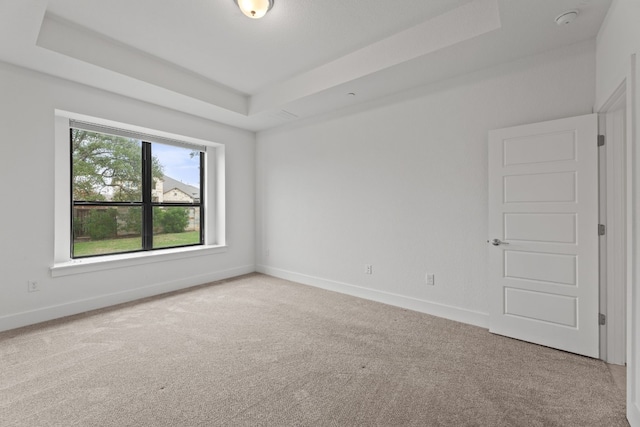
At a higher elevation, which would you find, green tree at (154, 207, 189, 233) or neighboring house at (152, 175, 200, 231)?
neighboring house at (152, 175, 200, 231)

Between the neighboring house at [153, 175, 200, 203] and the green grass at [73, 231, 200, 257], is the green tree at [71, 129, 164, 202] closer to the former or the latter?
the neighboring house at [153, 175, 200, 203]

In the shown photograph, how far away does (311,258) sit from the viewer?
15.3 feet

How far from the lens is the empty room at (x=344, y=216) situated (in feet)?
6.36

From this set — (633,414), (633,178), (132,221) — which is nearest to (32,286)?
(132,221)

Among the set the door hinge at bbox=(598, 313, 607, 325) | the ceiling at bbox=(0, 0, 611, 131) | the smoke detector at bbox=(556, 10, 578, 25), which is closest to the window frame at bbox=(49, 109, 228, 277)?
the ceiling at bbox=(0, 0, 611, 131)

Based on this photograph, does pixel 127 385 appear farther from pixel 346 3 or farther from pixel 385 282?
pixel 346 3

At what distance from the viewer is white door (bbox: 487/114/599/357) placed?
2.42 metres

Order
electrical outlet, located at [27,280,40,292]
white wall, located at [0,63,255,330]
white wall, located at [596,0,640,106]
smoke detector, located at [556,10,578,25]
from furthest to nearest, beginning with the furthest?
electrical outlet, located at [27,280,40,292] → white wall, located at [0,63,255,330] → smoke detector, located at [556,10,578,25] → white wall, located at [596,0,640,106]

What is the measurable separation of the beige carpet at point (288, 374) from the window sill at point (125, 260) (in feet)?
1.82

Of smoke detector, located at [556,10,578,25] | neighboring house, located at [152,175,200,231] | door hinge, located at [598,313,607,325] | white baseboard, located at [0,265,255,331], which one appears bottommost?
white baseboard, located at [0,265,255,331]

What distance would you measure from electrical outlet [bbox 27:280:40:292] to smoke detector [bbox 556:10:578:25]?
17.9 ft

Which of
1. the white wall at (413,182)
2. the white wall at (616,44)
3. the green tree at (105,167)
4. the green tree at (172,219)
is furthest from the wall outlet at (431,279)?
the green tree at (105,167)

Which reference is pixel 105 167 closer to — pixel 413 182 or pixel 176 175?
pixel 176 175

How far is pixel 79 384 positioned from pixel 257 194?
3839 mm
